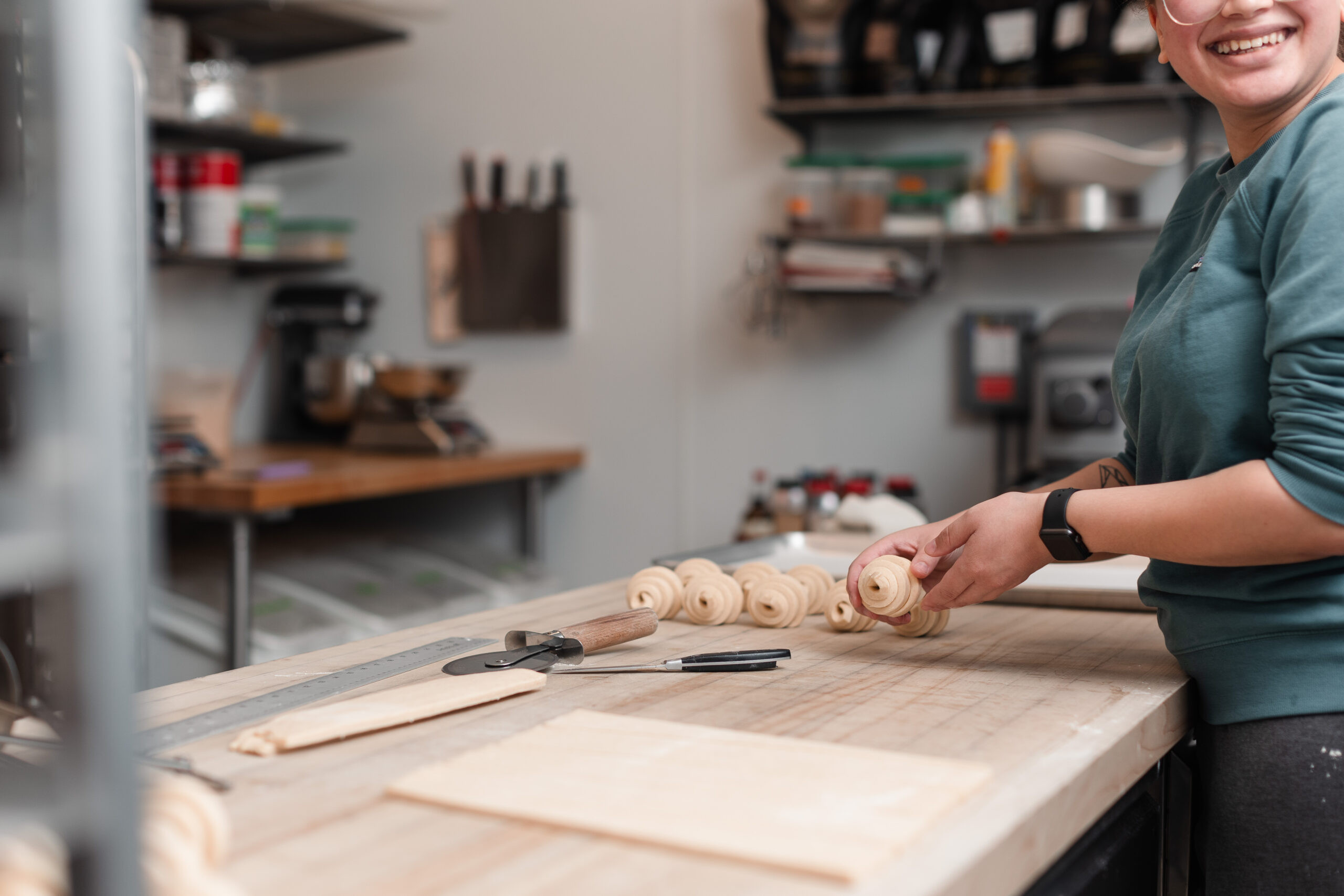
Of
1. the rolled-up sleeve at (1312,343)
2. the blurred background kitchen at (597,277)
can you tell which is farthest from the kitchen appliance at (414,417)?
the rolled-up sleeve at (1312,343)

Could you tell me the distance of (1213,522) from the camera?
0.89 metres

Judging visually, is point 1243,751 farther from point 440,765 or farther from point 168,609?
point 168,609

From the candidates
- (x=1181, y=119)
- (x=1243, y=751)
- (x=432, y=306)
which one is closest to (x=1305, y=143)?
(x=1243, y=751)

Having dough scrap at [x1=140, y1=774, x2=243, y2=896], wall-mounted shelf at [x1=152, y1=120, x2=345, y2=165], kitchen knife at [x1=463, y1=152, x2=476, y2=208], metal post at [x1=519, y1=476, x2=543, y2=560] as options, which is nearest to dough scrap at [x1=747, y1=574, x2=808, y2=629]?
dough scrap at [x1=140, y1=774, x2=243, y2=896]

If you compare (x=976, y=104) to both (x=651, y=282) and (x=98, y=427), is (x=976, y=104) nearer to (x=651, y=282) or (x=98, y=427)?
(x=651, y=282)

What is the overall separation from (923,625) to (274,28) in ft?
9.82

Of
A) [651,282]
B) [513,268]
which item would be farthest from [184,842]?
[513,268]

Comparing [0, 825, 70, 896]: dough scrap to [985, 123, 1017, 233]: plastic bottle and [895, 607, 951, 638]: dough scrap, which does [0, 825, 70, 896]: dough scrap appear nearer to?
[895, 607, 951, 638]: dough scrap

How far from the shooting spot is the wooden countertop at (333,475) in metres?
2.58

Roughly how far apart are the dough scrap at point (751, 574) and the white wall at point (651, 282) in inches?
76.7

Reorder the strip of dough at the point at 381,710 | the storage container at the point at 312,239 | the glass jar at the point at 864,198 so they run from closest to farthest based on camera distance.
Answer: the strip of dough at the point at 381,710 < the glass jar at the point at 864,198 < the storage container at the point at 312,239

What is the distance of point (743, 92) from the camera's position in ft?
11.1

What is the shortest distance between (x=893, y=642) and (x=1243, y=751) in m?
0.34

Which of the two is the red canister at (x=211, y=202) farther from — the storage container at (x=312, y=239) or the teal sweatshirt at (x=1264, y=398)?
the teal sweatshirt at (x=1264, y=398)
